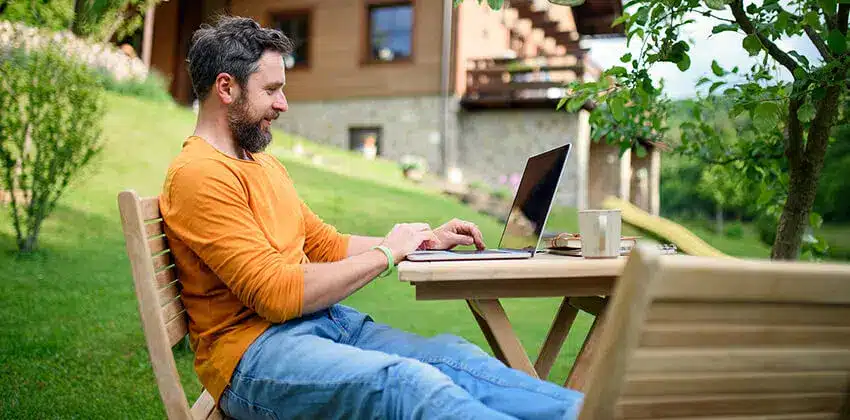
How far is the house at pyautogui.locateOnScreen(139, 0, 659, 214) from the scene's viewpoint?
15539mm

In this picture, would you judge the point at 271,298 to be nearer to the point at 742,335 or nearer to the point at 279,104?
the point at 279,104

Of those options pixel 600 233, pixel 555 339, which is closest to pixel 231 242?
pixel 600 233

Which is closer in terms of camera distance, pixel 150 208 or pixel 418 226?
pixel 150 208

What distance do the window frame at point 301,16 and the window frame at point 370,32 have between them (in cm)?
124

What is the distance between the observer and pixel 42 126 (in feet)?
22.2

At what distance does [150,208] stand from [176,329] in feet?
1.09

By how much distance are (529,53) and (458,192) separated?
26.6 feet

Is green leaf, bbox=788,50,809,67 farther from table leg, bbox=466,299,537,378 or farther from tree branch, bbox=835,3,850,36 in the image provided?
table leg, bbox=466,299,537,378

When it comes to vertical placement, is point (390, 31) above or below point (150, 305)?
above

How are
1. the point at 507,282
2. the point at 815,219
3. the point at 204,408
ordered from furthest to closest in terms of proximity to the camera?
the point at 815,219, the point at 204,408, the point at 507,282

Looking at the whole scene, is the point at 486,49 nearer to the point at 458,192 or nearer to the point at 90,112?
the point at 458,192

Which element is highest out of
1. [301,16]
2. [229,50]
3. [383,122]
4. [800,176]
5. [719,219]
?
[301,16]

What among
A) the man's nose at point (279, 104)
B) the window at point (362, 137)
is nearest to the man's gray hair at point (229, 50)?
the man's nose at point (279, 104)

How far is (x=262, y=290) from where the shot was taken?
6.46ft
